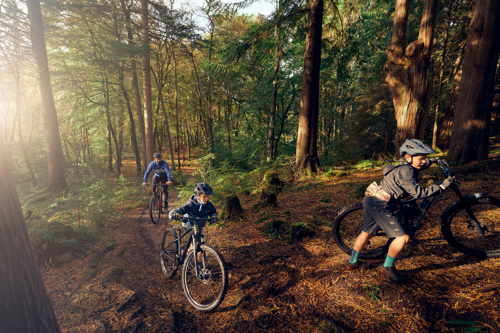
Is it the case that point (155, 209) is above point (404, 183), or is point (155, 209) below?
below

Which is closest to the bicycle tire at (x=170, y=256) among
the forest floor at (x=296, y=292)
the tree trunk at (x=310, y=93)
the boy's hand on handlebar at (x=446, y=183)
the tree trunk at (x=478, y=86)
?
the forest floor at (x=296, y=292)

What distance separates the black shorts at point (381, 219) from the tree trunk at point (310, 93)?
546cm

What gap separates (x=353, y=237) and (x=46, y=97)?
1447cm

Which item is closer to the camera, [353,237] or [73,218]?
[353,237]

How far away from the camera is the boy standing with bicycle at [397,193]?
9.11ft

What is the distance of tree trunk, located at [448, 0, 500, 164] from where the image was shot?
226 inches

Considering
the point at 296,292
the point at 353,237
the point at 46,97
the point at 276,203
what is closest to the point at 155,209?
the point at 276,203

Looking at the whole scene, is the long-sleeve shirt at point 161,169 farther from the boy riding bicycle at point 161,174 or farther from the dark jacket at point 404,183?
the dark jacket at point 404,183

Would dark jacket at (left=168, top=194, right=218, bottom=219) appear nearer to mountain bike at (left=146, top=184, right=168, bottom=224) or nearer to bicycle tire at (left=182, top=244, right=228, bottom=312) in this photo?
bicycle tire at (left=182, top=244, right=228, bottom=312)

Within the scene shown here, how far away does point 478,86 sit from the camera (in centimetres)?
592

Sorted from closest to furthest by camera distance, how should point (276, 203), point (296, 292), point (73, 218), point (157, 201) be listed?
point (296, 292)
point (276, 203)
point (73, 218)
point (157, 201)

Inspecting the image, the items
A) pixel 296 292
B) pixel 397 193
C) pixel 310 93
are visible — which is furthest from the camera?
pixel 310 93

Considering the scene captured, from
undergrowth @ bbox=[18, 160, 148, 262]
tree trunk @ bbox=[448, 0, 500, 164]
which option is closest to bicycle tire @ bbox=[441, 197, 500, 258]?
tree trunk @ bbox=[448, 0, 500, 164]

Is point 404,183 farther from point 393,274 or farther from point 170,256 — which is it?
point 170,256
